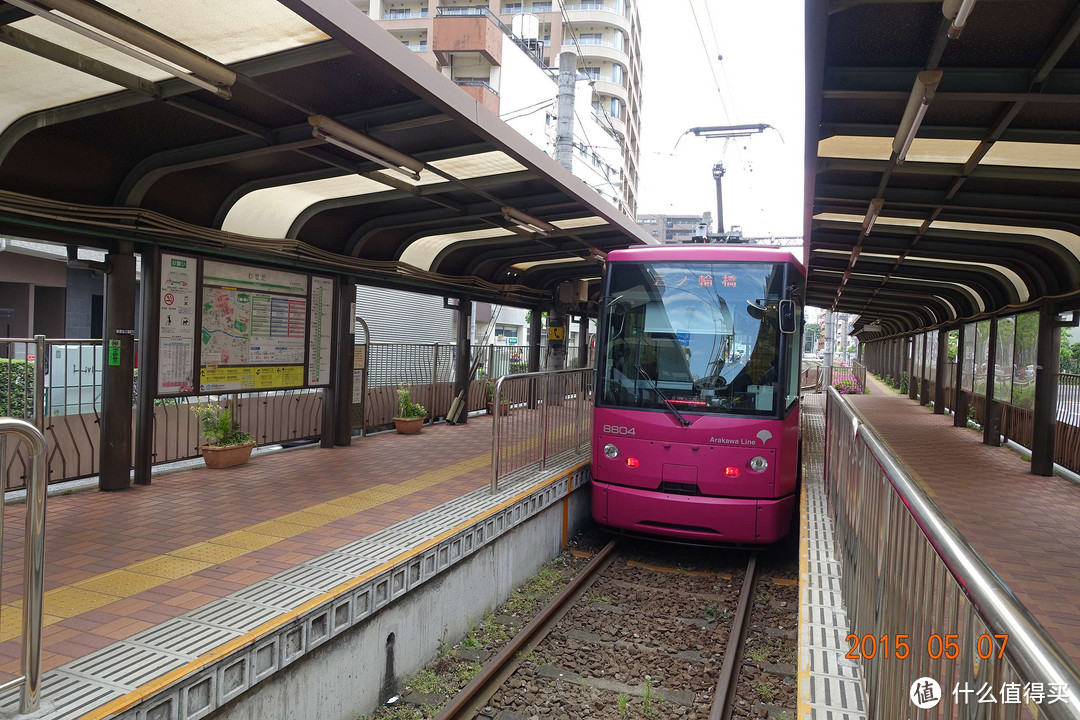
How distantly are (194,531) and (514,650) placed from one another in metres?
2.52

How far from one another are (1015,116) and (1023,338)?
770cm

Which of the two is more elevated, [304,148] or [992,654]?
[304,148]

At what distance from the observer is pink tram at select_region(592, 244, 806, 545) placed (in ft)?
22.6

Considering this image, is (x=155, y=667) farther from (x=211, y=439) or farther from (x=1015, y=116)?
(x=1015, y=116)

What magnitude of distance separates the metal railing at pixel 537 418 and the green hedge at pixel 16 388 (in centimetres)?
385

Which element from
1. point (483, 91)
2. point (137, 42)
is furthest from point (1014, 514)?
point (483, 91)

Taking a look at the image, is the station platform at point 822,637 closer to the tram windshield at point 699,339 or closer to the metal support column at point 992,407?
the tram windshield at point 699,339

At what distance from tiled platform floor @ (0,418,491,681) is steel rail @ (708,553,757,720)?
2693 millimetres

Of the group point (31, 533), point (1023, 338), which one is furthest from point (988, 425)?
point (31, 533)

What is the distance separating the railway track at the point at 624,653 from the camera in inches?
183

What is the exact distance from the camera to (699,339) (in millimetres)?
7074

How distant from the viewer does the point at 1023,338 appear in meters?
11.6

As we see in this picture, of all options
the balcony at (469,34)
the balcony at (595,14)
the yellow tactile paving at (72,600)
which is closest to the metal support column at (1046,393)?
the yellow tactile paving at (72,600)

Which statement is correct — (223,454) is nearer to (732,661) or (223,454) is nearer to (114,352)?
(114,352)
